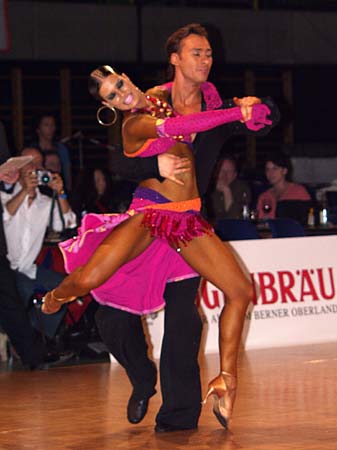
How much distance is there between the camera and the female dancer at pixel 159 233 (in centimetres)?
523

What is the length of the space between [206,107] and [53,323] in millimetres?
3758

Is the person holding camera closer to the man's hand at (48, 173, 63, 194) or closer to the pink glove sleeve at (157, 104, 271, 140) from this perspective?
the man's hand at (48, 173, 63, 194)

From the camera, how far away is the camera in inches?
354

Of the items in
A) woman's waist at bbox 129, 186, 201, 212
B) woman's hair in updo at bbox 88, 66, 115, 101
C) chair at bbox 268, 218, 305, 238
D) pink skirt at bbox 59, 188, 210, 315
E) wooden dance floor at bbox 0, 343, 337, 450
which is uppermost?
woman's hair in updo at bbox 88, 66, 115, 101

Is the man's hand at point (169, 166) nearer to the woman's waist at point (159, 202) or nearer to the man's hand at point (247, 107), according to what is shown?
the woman's waist at point (159, 202)

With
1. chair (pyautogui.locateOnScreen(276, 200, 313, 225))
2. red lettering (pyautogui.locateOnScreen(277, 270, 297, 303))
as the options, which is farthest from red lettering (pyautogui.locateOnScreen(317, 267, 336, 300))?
chair (pyautogui.locateOnScreen(276, 200, 313, 225))

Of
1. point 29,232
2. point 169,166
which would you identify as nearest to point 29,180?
point 29,232

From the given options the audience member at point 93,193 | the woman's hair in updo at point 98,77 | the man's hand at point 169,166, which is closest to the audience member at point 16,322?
the audience member at point 93,193

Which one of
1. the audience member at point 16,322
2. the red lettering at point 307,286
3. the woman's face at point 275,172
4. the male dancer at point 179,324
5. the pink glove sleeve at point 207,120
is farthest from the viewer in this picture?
the woman's face at point 275,172

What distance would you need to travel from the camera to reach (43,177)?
29.7ft

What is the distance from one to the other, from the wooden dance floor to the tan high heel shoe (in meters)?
0.09

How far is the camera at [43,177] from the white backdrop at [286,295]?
147 centimetres

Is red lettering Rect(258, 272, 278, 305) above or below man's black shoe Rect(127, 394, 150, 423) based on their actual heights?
above

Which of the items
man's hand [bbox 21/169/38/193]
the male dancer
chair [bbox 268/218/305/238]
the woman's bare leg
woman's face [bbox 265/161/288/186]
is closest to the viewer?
the woman's bare leg
